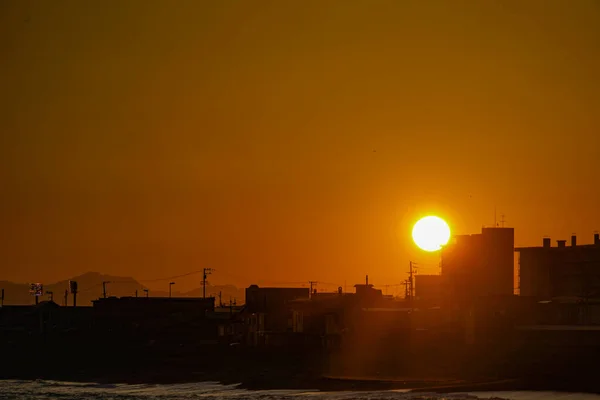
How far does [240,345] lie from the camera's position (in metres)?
101

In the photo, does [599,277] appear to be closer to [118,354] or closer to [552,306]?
[552,306]

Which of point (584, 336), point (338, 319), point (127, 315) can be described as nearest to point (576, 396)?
point (584, 336)

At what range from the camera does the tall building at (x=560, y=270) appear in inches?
4771

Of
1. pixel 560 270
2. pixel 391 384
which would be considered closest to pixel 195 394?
pixel 391 384

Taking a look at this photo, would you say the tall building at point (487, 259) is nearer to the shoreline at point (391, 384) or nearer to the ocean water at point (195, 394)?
the shoreline at point (391, 384)

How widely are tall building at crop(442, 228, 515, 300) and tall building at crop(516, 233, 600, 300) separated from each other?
228 centimetres

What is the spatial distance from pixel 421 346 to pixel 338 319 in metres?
10.9

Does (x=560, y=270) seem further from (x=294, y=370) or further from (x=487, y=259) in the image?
(x=294, y=370)

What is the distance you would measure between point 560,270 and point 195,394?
65.7m

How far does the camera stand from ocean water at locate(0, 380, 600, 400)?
6725cm

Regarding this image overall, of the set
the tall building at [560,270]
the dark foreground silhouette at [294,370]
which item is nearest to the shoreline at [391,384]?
the dark foreground silhouette at [294,370]

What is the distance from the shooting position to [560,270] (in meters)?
126

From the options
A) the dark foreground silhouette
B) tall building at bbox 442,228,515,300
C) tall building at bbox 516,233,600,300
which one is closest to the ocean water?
the dark foreground silhouette

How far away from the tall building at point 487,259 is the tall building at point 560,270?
2.28 m
